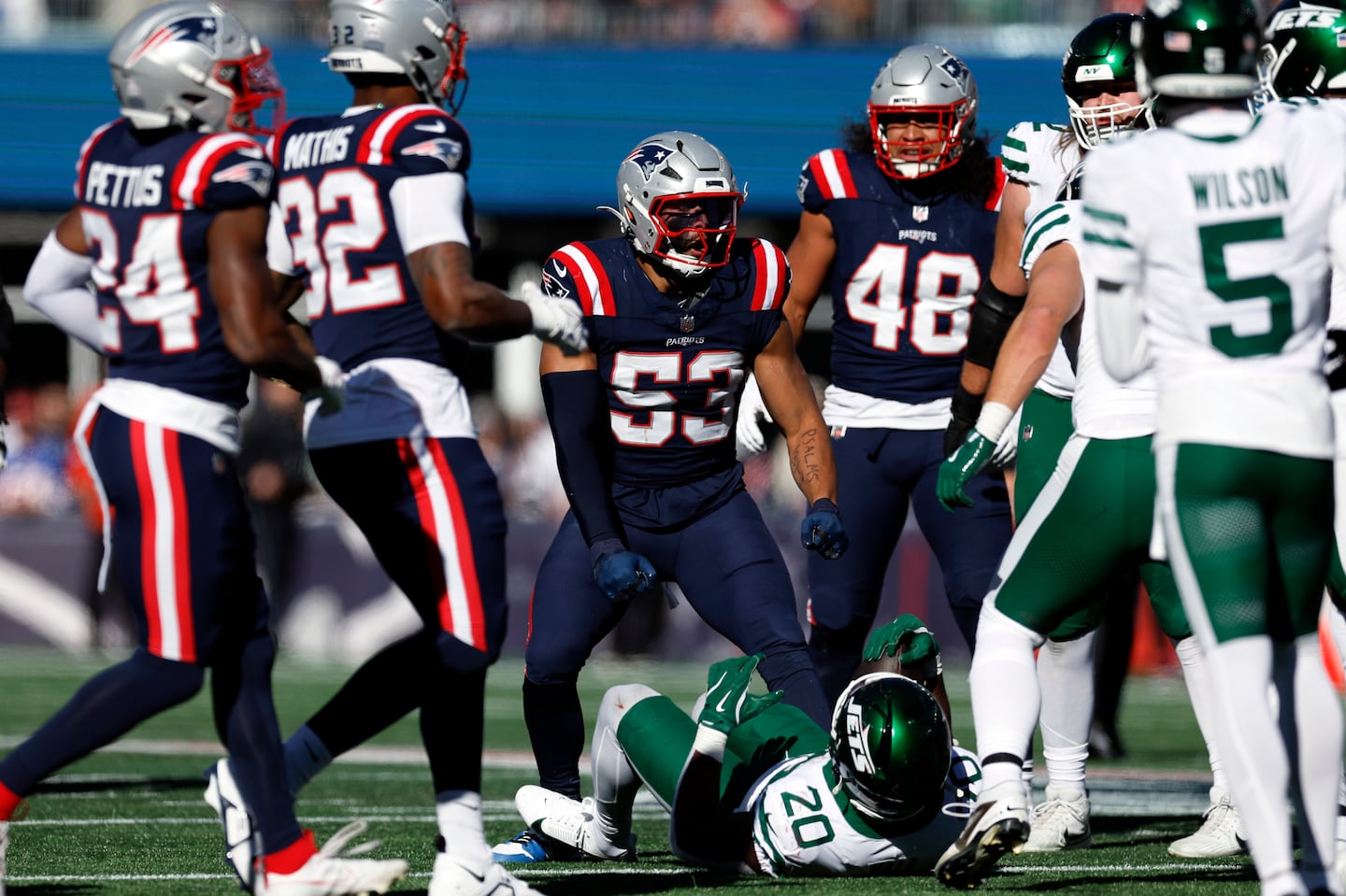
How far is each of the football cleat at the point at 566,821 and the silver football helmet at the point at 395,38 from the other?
75.3 inches

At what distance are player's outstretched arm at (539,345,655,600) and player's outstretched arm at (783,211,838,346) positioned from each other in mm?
1008

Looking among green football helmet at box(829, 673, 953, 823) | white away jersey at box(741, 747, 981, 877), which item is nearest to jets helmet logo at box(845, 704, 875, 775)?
green football helmet at box(829, 673, 953, 823)

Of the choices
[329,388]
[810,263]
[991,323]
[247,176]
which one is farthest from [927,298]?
[247,176]

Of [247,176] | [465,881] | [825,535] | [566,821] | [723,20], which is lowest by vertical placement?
[566,821]

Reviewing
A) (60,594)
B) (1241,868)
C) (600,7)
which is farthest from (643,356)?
(600,7)

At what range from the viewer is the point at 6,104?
15539mm

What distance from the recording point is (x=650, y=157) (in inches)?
208

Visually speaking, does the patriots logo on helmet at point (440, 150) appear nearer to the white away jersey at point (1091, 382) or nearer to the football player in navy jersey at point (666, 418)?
the football player in navy jersey at point (666, 418)

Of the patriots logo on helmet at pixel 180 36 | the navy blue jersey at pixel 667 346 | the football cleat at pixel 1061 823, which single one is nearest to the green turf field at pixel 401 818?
the football cleat at pixel 1061 823

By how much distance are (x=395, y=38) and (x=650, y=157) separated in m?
1.22

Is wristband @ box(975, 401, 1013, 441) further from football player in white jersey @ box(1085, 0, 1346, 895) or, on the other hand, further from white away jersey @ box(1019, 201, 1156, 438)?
football player in white jersey @ box(1085, 0, 1346, 895)

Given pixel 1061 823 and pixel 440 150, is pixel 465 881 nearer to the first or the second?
pixel 440 150

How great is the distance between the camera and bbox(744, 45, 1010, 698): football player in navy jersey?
5910mm

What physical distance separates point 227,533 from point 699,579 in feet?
5.19
